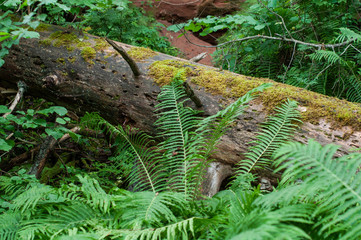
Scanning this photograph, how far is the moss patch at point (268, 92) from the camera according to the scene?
237 cm

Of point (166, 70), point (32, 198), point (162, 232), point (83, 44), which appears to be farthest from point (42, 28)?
point (162, 232)

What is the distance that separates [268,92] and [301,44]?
1.70 meters

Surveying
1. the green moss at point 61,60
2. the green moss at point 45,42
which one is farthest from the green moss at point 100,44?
the green moss at point 45,42

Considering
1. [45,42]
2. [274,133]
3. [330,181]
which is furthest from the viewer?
[45,42]

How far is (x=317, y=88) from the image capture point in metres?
3.78

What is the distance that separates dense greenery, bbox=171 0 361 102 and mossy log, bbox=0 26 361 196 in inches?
45.2

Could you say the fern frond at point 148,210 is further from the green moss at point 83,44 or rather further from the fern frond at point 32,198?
the green moss at point 83,44

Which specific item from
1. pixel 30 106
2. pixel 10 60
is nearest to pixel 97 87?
pixel 10 60

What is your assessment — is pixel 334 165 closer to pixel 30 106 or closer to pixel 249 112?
pixel 249 112

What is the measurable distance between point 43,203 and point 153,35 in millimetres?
4162

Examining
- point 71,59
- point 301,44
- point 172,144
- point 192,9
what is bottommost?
point 192,9

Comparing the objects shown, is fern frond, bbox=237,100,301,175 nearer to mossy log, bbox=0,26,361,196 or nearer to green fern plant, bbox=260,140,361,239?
mossy log, bbox=0,26,361,196

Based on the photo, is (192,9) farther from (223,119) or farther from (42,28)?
(223,119)

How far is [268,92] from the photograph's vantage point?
259 cm
